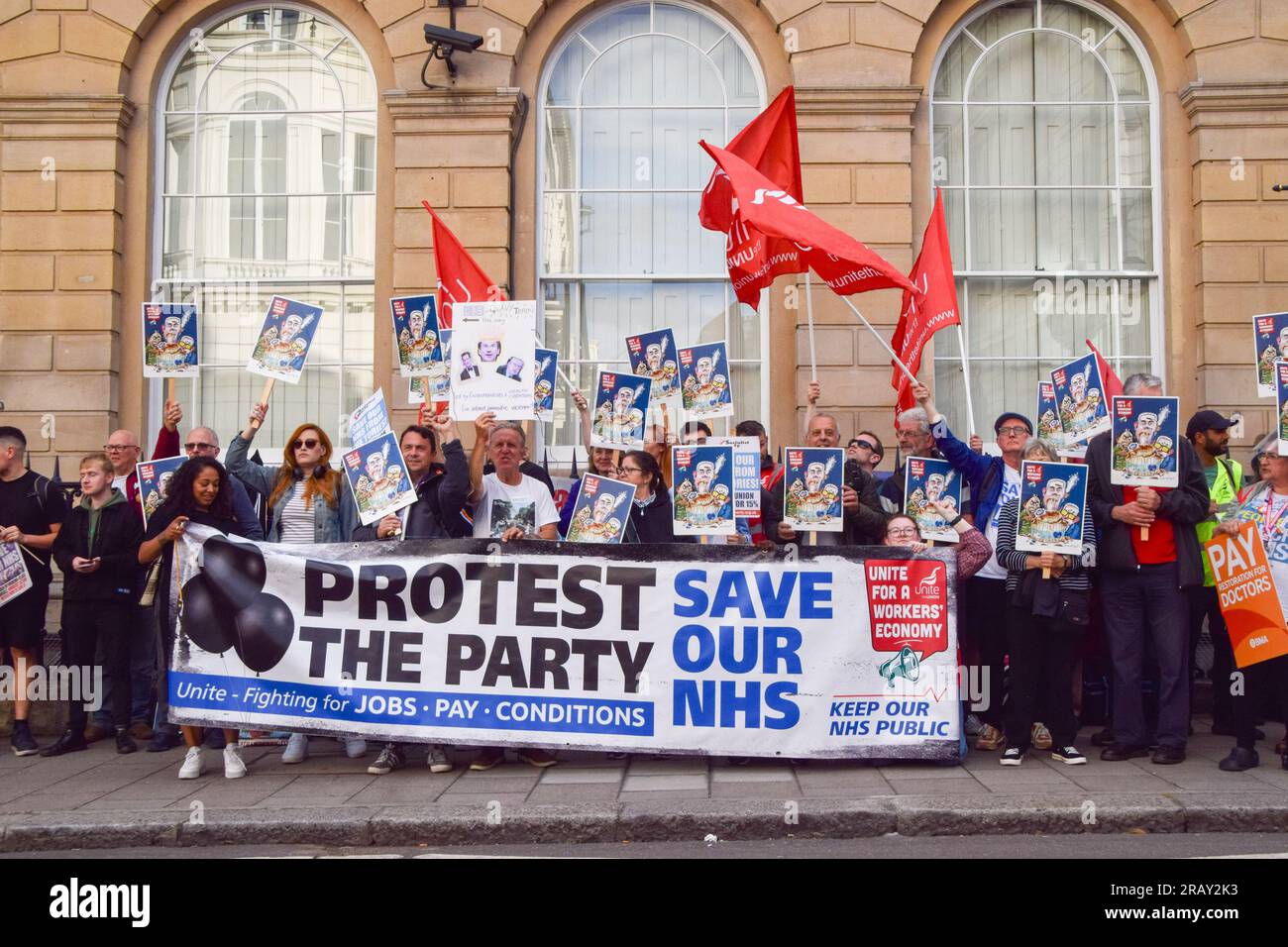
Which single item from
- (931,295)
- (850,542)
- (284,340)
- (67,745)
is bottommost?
(67,745)

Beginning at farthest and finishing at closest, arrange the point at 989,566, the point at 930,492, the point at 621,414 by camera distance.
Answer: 1. the point at 621,414
2. the point at 989,566
3. the point at 930,492

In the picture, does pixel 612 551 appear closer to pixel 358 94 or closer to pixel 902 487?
pixel 902 487

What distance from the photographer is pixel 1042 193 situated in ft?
39.5

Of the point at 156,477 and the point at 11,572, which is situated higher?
the point at 156,477

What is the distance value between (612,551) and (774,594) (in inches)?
42.5

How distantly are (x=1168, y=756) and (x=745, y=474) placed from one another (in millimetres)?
3223

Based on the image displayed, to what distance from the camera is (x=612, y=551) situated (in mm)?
7297

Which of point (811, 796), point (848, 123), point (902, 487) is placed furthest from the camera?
point (848, 123)

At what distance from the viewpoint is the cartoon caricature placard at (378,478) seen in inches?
290

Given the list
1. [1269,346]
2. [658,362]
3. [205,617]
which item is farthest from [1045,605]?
[205,617]

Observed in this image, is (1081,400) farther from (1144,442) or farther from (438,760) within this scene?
(438,760)

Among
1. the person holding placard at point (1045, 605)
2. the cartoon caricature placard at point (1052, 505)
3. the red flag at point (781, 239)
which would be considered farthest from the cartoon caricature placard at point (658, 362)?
the cartoon caricature placard at point (1052, 505)

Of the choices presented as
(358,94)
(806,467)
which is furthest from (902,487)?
(358,94)

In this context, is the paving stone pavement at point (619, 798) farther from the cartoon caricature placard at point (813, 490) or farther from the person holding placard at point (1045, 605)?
the cartoon caricature placard at point (813, 490)
